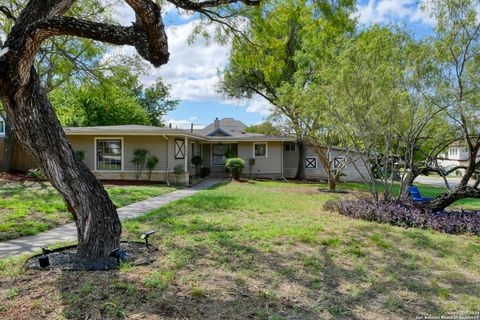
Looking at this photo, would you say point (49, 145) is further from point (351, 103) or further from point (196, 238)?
point (351, 103)

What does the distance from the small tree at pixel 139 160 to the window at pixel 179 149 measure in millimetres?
1483

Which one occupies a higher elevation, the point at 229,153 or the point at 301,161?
the point at 229,153

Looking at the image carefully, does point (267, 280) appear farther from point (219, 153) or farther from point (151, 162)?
point (219, 153)

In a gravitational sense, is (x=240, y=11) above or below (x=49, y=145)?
above

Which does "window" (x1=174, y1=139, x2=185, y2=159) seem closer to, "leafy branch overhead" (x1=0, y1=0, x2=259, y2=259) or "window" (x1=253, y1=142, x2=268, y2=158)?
"window" (x1=253, y1=142, x2=268, y2=158)

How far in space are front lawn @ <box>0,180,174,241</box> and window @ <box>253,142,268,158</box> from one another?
923 cm

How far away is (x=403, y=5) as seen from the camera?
8102 millimetres

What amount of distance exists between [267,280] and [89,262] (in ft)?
7.02

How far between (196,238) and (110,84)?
335 inches

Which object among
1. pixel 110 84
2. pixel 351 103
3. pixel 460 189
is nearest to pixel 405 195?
pixel 460 189

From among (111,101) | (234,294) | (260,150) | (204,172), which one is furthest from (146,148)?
(234,294)

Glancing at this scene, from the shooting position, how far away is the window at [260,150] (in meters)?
22.2

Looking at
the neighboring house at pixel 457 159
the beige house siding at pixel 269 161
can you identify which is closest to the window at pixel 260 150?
the beige house siding at pixel 269 161

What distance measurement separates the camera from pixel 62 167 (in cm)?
425
